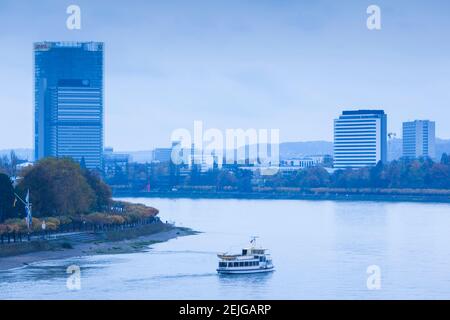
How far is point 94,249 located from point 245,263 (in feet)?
15.1

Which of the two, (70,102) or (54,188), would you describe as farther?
(70,102)

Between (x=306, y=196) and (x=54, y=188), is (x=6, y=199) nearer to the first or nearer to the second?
(x=54, y=188)

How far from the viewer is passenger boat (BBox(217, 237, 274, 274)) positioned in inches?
690

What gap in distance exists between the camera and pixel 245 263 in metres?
18.3

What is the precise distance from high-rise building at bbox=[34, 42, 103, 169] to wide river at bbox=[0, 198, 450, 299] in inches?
2081

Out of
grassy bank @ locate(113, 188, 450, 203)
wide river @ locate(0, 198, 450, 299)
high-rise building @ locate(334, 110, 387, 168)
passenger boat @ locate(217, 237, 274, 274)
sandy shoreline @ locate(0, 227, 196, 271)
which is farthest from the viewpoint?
high-rise building @ locate(334, 110, 387, 168)

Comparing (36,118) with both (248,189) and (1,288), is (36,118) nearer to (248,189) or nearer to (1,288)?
(248,189)

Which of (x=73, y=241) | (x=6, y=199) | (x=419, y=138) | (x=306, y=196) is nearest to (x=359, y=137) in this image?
(x=306, y=196)

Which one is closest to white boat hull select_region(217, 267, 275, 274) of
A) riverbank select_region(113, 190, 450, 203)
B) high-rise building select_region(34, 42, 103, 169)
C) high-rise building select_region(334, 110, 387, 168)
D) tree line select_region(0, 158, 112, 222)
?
tree line select_region(0, 158, 112, 222)

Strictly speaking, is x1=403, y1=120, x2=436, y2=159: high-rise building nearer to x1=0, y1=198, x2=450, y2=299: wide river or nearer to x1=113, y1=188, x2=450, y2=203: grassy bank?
x1=113, y1=188, x2=450, y2=203: grassy bank

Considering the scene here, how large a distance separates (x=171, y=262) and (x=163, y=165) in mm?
57660

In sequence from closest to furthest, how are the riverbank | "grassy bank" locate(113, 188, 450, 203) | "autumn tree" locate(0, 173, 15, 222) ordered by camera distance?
"autumn tree" locate(0, 173, 15, 222) < the riverbank < "grassy bank" locate(113, 188, 450, 203)

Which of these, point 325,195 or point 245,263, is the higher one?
point 325,195

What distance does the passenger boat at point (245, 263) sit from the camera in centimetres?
1753
